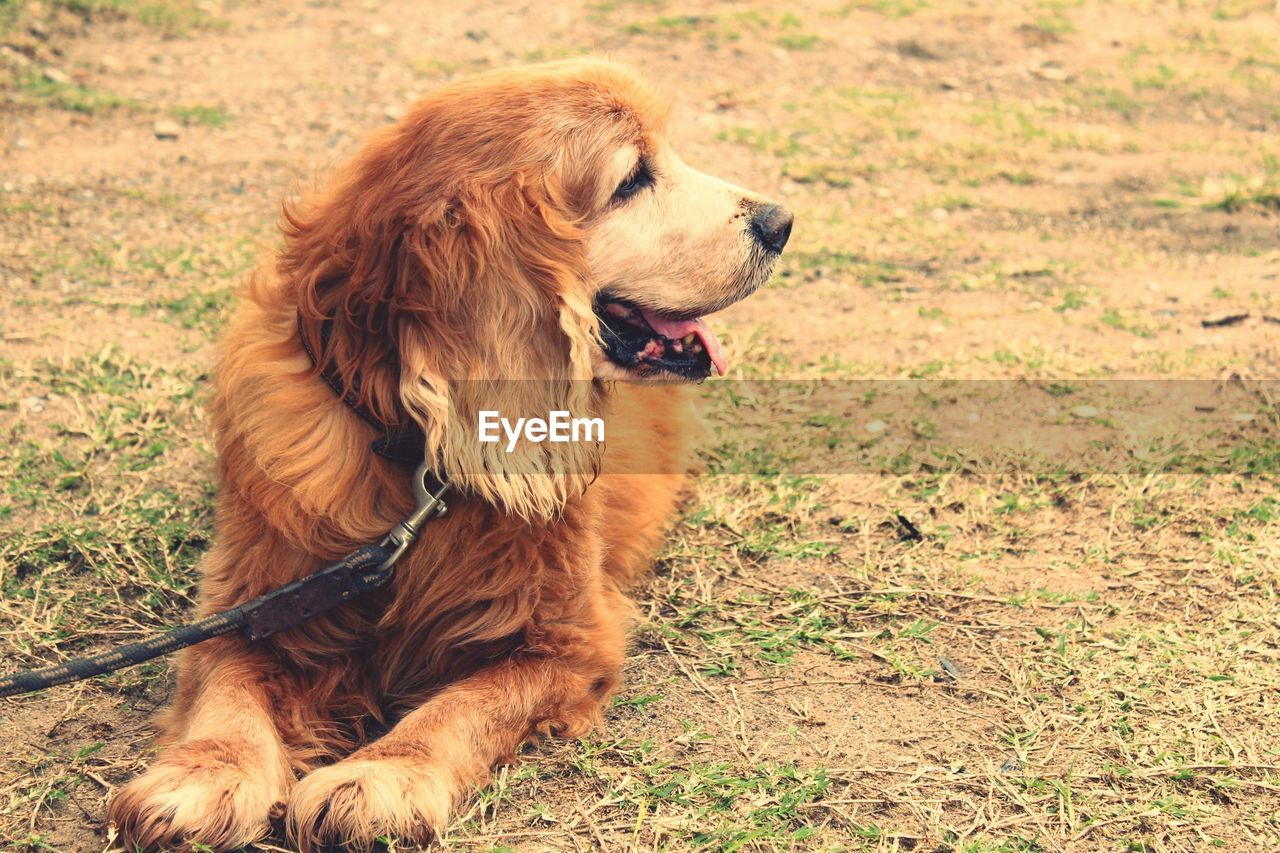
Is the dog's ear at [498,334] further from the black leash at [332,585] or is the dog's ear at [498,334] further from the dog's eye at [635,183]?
the dog's eye at [635,183]

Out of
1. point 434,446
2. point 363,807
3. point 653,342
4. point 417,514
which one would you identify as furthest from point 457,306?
point 363,807

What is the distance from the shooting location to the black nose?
128 inches

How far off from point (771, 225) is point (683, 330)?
14.9 inches

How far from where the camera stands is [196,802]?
2375 millimetres

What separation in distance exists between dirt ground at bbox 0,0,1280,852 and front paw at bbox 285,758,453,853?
0.38 ft

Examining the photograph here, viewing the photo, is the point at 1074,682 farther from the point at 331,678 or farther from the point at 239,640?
the point at 239,640

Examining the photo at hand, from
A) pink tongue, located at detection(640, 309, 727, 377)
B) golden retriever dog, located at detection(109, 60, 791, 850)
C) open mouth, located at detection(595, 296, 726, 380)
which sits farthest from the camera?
pink tongue, located at detection(640, 309, 727, 377)

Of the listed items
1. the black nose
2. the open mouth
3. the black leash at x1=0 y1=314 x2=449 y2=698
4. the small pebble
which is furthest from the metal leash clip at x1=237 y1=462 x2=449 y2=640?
the small pebble

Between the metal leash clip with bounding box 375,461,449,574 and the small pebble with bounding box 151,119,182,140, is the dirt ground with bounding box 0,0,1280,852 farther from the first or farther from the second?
the metal leash clip with bounding box 375,461,449,574

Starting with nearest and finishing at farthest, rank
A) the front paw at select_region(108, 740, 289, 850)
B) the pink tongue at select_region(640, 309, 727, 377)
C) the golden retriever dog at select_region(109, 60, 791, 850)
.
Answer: the front paw at select_region(108, 740, 289, 850) < the golden retriever dog at select_region(109, 60, 791, 850) < the pink tongue at select_region(640, 309, 727, 377)

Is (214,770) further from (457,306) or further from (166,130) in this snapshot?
(166,130)

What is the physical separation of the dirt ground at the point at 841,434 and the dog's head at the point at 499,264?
0.65 meters

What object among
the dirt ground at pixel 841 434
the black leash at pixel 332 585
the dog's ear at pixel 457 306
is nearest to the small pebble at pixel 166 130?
the dirt ground at pixel 841 434

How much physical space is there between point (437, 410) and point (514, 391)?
0.19 m
